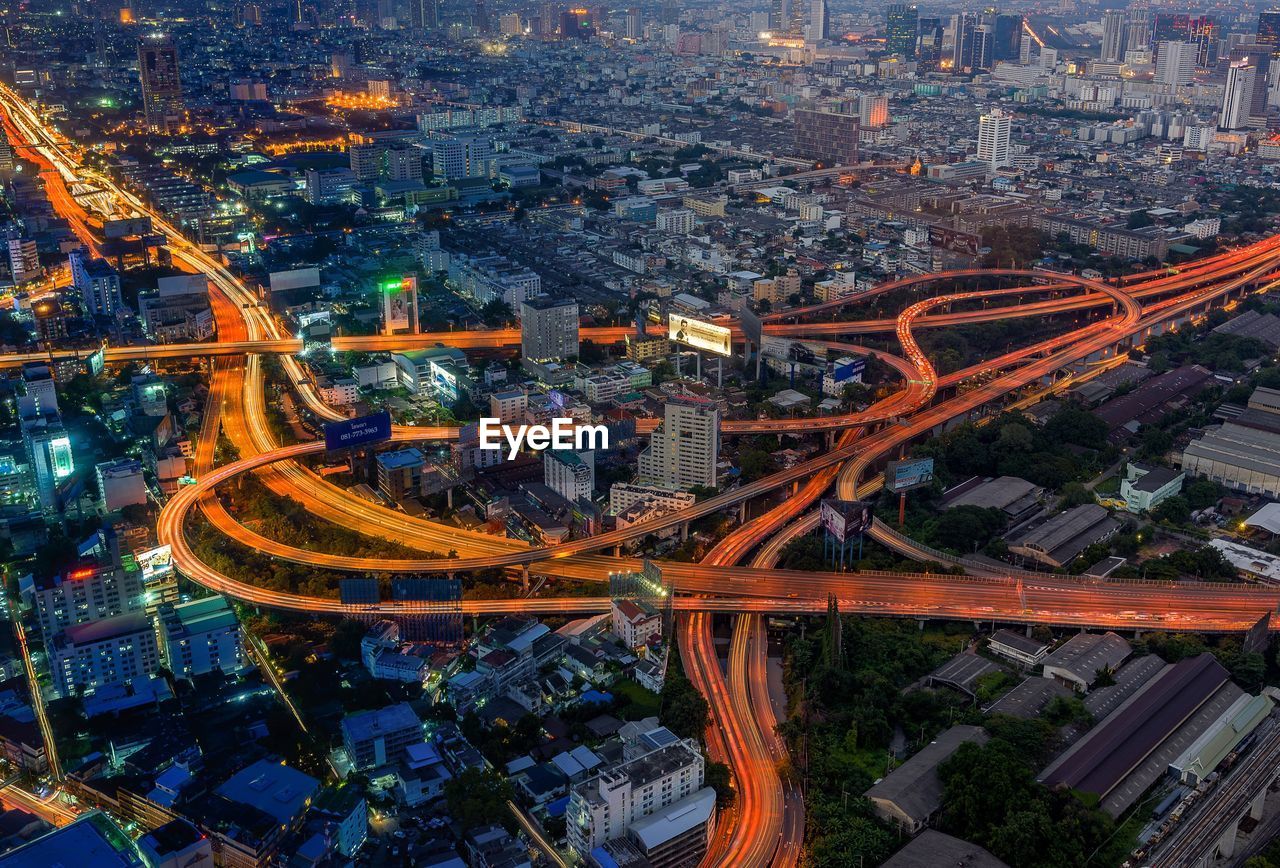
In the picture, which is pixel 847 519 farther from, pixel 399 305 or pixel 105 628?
pixel 399 305

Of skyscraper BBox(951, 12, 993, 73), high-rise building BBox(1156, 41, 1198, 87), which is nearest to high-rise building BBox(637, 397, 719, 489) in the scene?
high-rise building BBox(1156, 41, 1198, 87)

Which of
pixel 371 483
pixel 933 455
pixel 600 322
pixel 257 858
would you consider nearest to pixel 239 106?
pixel 600 322

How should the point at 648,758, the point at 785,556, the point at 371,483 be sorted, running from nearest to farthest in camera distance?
1. the point at 648,758
2. the point at 785,556
3. the point at 371,483

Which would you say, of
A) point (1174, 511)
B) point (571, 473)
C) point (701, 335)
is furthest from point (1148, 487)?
point (571, 473)

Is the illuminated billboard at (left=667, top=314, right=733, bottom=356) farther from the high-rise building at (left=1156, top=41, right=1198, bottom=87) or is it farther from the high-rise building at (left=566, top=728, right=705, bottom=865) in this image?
the high-rise building at (left=1156, top=41, right=1198, bottom=87)

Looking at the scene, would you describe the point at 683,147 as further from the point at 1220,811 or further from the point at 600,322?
the point at 1220,811

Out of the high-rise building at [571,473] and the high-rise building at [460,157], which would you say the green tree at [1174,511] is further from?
the high-rise building at [460,157]

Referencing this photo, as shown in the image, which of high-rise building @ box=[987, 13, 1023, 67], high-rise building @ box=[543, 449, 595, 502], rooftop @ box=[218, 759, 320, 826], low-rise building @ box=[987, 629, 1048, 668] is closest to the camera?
rooftop @ box=[218, 759, 320, 826]
